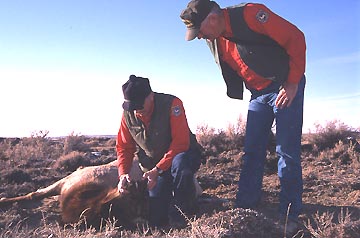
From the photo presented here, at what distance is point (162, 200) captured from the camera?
534 cm

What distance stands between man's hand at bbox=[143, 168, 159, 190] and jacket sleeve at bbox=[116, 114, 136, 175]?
434mm

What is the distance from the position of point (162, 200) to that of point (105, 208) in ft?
2.00

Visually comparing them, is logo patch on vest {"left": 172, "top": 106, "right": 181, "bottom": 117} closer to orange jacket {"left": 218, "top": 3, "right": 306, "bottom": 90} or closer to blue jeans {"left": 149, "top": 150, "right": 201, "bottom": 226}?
blue jeans {"left": 149, "top": 150, "right": 201, "bottom": 226}

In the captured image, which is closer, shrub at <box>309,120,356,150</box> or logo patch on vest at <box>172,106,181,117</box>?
logo patch on vest at <box>172,106,181,117</box>

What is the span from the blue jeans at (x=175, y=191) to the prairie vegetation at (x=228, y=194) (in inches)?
8.9

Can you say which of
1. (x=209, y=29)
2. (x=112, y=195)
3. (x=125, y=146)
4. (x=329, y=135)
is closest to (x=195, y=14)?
(x=209, y=29)

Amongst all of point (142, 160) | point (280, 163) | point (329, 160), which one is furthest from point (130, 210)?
point (329, 160)

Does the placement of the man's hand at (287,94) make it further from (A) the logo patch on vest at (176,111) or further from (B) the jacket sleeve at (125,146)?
(B) the jacket sleeve at (125,146)

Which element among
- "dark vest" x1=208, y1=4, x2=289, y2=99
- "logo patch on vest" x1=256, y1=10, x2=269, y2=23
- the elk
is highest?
"logo patch on vest" x1=256, y1=10, x2=269, y2=23

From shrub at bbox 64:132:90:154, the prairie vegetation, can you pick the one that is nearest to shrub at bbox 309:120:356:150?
the prairie vegetation

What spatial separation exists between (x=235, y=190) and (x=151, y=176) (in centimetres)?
225

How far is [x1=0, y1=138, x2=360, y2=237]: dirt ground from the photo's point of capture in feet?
17.2

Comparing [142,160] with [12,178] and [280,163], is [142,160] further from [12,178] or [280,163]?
[12,178]

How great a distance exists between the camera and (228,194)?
22.5 feet
